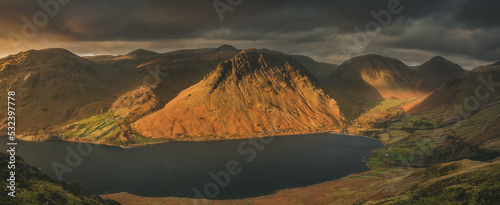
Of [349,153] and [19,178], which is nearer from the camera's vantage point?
[19,178]

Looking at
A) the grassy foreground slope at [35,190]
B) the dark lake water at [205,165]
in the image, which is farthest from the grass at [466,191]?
the dark lake water at [205,165]

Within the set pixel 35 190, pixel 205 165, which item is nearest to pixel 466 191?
pixel 35 190

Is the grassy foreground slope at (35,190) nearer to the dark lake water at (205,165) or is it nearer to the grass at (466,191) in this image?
the dark lake water at (205,165)

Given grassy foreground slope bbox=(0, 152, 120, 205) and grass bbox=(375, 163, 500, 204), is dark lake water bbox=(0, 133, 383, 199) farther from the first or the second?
grass bbox=(375, 163, 500, 204)

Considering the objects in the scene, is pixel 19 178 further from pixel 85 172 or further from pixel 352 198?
pixel 85 172

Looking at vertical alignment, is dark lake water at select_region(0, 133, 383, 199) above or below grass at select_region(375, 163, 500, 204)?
below

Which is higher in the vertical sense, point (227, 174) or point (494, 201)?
point (494, 201)

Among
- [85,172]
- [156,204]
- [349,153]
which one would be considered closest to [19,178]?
[156,204]

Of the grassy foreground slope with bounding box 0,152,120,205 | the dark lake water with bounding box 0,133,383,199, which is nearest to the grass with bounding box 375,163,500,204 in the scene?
the grassy foreground slope with bounding box 0,152,120,205

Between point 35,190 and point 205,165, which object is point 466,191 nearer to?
point 35,190

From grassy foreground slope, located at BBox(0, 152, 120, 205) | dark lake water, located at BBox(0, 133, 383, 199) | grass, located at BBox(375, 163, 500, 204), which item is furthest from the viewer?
dark lake water, located at BBox(0, 133, 383, 199)
